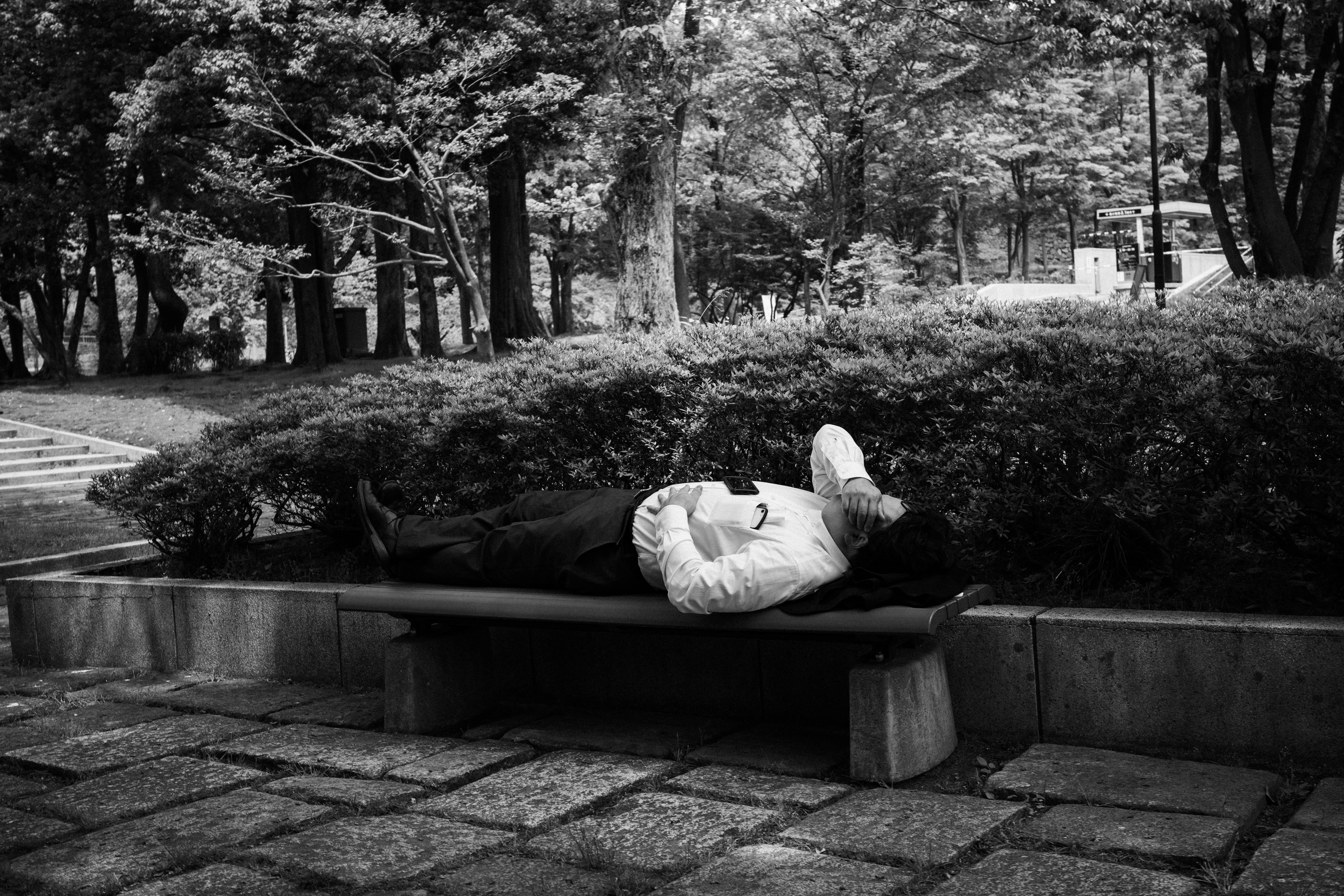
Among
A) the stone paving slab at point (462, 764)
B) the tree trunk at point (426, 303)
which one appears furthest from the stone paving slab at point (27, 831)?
the tree trunk at point (426, 303)

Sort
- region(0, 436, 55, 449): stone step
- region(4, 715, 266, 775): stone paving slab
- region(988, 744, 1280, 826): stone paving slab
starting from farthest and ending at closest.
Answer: region(0, 436, 55, 449): stone step
region(4, 715, 266, 775): stone paving slab
region(988, 744, 1280, 826): stone paving slab

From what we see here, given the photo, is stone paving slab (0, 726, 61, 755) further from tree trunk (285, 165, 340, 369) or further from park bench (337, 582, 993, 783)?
tree trunk (285, 165, 340, 369)

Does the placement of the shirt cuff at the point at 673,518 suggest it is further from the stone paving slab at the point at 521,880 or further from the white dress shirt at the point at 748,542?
the stone paving slab at the point at 521,880

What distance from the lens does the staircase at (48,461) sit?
1617cm

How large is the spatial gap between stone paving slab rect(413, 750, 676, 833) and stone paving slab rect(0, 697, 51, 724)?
259cm

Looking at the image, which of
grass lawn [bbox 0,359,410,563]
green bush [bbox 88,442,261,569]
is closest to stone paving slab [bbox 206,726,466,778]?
green bush [bbox 88,442,261,569]

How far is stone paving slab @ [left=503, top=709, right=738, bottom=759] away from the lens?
4574 millimetres

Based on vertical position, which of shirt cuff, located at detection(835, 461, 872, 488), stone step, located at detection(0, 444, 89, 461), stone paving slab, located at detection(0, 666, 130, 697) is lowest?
stone paving slab, located at detection(0, 666, 130, 697)

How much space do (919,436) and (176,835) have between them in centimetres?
307

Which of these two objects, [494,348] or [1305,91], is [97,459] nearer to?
[494,348]

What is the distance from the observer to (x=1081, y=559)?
15.9ft

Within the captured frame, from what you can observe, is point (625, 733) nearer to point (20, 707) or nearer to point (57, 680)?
point (20, 707)

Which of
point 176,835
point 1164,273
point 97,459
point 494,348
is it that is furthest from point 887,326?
point 1164,273

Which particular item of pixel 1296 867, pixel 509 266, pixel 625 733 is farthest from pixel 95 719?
pixel 509 266
